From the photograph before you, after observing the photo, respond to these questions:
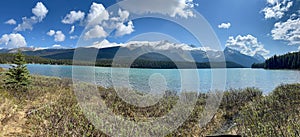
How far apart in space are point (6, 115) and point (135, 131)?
194 inches

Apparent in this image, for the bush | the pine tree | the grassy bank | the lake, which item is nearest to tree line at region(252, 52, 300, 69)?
the lake

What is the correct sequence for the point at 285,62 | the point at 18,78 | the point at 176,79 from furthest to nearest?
1. the point at 285,62
2. the point at 176,79
3. the point at 18,78

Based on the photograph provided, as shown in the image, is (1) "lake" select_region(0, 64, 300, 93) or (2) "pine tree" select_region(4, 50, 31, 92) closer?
(2) "pine tree" select_region(4, 50, 31, 92)

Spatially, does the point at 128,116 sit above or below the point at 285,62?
below

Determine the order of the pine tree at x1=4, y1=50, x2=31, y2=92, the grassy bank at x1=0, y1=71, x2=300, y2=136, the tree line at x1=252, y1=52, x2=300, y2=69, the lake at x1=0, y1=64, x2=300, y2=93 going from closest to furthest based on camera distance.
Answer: the grassy bank at x1=0, y1=71, x2=300, y2=136 < the pine tree at x1=4, y1=50, x2=31, y2=92 < the lake at x1=0, y1=64, x2=300, y2=93 < the tree line at x1=252, y1=52, x2=300, y2=69

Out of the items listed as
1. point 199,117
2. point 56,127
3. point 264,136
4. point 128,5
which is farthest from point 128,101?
point 264,136

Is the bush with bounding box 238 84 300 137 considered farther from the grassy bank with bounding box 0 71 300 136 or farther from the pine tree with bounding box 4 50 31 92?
the pine tree with bounding box 4 50 31 92

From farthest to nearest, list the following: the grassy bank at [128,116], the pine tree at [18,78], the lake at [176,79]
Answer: the lake at [176,79]
the pine tree at [18,78]
the grassy bank at [128,116]

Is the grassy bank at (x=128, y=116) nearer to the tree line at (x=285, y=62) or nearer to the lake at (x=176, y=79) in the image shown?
the lake at (x=176, y=79)

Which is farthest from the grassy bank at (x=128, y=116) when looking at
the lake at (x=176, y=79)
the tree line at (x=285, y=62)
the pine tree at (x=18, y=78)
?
the tree line at (x=285, y=62)

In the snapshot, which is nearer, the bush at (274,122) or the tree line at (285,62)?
the bush at (274,122)

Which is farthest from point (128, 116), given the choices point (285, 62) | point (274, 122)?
point (285, 62)

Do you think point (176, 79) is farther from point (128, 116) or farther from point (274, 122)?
point (274, 122)

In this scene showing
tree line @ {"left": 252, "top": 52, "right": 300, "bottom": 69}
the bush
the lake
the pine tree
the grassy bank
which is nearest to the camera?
the bush
